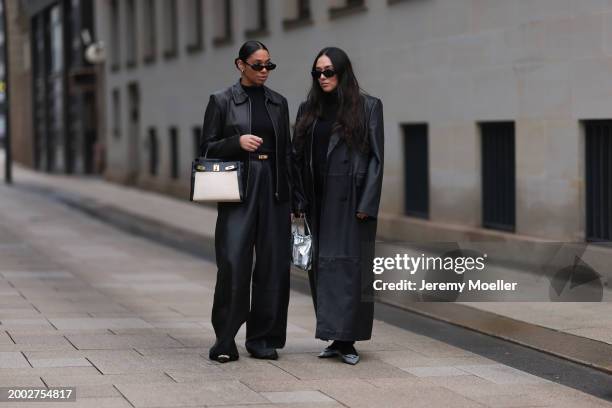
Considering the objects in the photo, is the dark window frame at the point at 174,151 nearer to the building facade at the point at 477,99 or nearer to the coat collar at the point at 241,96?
the building facade at the point at 477,99

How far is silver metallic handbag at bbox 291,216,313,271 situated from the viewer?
795 centimetres

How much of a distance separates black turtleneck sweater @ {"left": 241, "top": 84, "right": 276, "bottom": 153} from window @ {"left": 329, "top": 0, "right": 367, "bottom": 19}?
1073 centimetres

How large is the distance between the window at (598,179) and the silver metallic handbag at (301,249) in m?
5.31

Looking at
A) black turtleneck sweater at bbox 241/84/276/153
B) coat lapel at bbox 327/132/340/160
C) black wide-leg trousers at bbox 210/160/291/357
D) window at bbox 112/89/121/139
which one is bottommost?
black wide-leg trousers at bbox 210/160/291/357

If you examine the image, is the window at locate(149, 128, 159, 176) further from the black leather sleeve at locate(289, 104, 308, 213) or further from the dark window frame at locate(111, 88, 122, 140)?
the black leather sleeve at locate(289, 104, 308, 213)

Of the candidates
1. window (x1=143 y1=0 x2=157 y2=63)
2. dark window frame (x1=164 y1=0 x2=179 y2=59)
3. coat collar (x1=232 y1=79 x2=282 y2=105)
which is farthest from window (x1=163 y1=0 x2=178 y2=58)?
coat collar (x1=232 y1=79 x2=282 y2=105)

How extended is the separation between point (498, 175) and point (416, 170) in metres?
2.63

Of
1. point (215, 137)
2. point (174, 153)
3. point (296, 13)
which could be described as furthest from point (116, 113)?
point (215, 137)

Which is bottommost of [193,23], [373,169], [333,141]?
[373,169]

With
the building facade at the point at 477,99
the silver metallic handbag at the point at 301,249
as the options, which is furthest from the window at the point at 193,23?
the silver metallic handbag at the point at 301,249

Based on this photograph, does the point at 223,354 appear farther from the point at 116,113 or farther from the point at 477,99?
the point at 116,113

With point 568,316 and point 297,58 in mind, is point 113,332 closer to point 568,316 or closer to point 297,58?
point 568,316

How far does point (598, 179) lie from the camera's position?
501 inches

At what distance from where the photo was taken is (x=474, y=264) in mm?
8773
